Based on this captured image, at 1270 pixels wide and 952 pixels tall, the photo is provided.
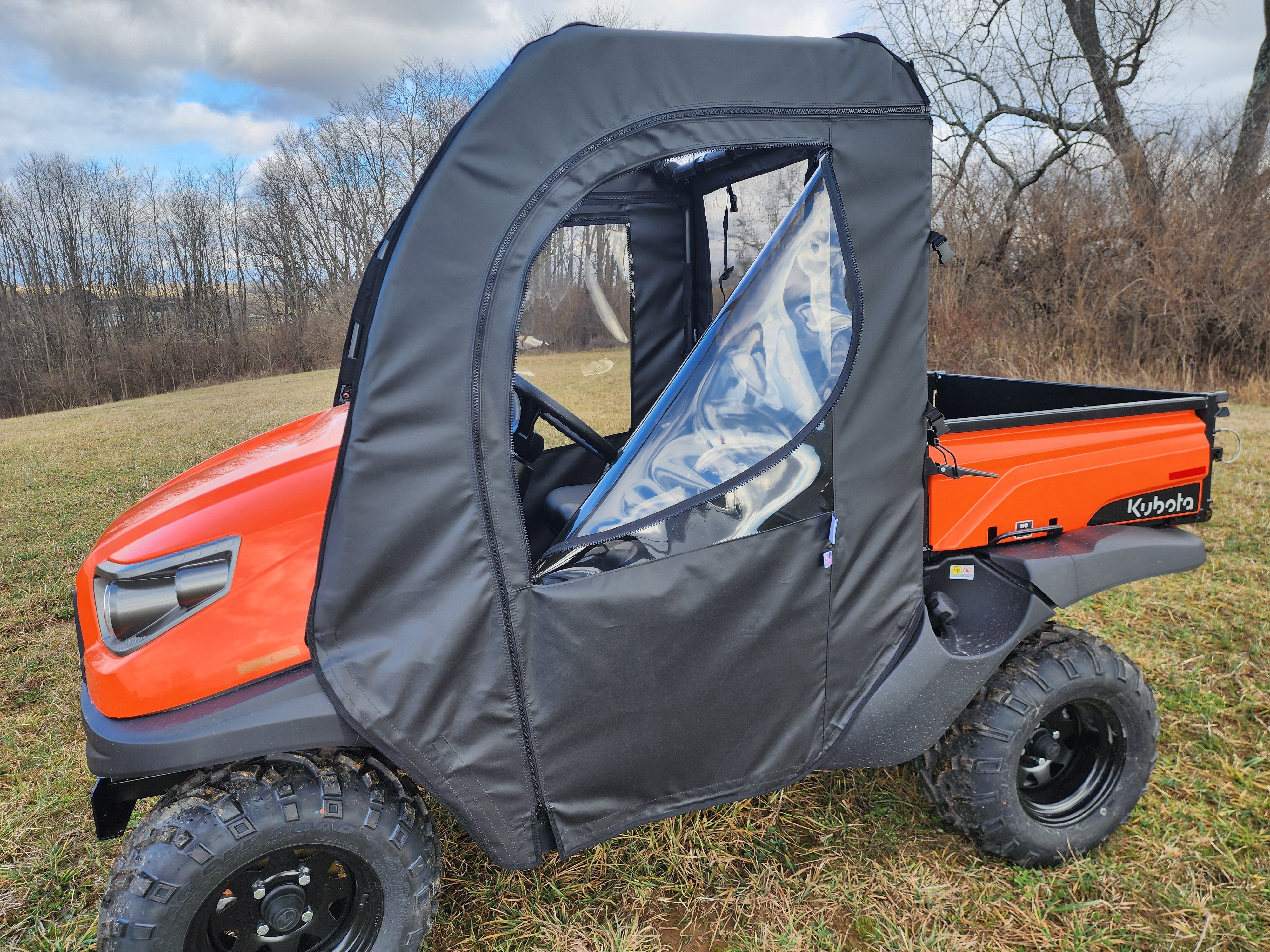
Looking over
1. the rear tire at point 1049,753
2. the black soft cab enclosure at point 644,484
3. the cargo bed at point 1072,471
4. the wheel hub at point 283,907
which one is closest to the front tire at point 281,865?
the wheel hub at point 283,907

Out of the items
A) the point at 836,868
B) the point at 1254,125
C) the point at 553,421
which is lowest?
the point at 836,868

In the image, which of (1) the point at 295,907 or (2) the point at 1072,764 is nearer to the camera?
(1) the point at 295,907

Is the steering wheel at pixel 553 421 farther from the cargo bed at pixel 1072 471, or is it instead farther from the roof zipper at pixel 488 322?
the cargo bed at pixel 1072 471

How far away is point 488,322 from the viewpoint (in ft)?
4.95

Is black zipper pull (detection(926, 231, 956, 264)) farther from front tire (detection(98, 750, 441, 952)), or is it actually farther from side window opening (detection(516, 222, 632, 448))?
front tire (detection(98, 750, 441, 952))

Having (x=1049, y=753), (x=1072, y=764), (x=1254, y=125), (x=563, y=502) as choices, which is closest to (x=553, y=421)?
(x=563, y=502)

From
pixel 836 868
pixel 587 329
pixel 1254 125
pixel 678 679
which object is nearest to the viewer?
pixel 678 679

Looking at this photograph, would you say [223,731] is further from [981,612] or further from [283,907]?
[981,612]

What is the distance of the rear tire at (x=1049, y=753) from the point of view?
213 centimetres

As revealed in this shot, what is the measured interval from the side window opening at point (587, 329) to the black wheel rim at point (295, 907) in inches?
50.5

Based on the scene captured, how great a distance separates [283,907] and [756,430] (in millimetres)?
1531

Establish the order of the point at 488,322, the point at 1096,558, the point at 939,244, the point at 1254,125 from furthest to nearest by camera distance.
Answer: the point at 1254,125 < the point at 1096,558 < the point at 939,244 < the point at 488,322

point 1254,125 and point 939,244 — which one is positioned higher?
point 1254,125

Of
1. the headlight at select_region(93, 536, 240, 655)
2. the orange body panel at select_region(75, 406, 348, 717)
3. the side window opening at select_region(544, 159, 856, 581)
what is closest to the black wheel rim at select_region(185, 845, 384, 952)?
the orange body panel at select_region(75, 406, 348, 717)
